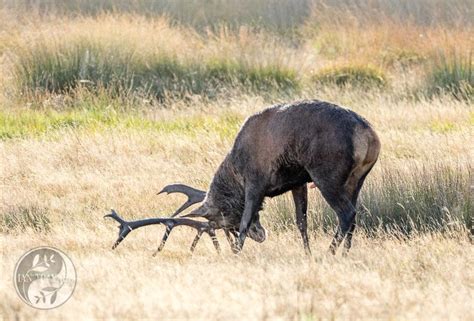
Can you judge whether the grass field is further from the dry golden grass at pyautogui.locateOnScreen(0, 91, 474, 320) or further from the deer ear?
the deer ear

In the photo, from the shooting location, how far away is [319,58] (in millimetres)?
19859

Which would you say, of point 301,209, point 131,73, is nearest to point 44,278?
point 301,209

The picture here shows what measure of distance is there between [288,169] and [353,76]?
9597 mm

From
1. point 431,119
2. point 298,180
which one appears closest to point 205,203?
point 298,180

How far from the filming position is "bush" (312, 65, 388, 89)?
17344mm

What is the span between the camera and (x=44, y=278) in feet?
24.6

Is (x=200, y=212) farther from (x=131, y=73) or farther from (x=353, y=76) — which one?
(x=353, y=76)

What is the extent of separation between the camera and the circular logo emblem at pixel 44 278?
23.2ft

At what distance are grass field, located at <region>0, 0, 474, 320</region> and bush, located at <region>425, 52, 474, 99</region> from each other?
0.09ft

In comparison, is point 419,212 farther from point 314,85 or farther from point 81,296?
point 314,85

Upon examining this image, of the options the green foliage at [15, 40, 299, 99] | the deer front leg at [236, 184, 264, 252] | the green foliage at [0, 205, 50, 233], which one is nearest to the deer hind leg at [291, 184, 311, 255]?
the deer front leg at [236, 184, 264, 252]

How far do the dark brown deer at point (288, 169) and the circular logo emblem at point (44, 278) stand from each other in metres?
0.50

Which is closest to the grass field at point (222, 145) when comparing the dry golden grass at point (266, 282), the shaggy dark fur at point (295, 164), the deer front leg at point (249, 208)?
the dry golden grass at point (266, 282)

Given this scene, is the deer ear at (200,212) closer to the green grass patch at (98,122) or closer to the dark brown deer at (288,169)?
the dark brown deer at (288,169)
